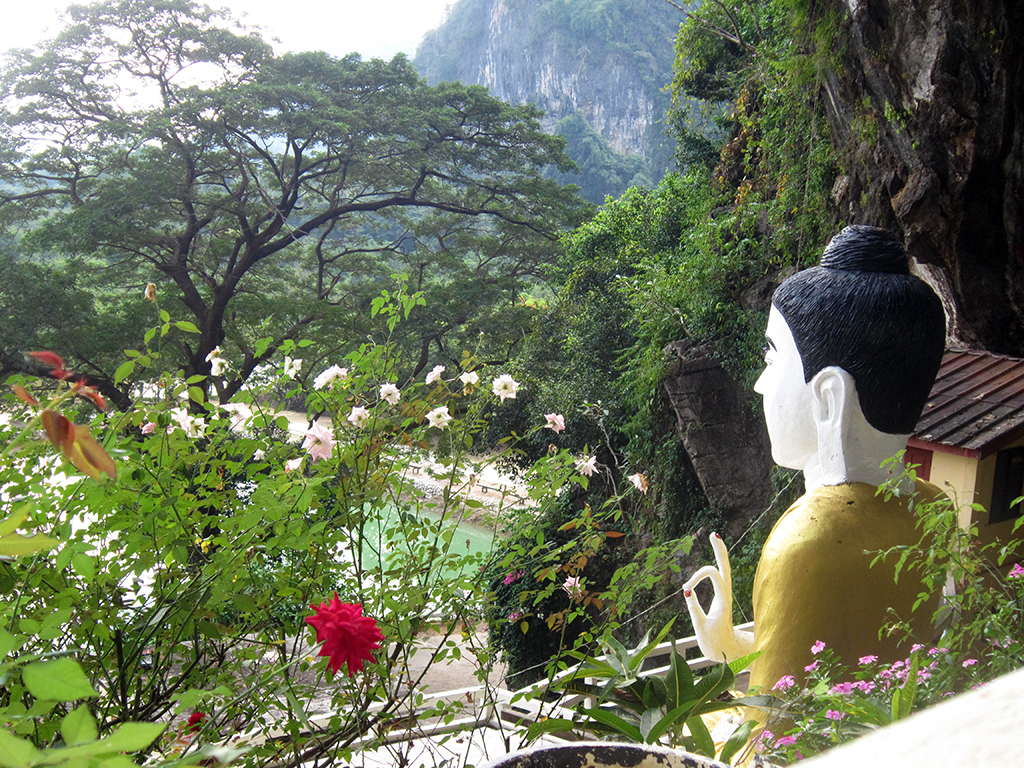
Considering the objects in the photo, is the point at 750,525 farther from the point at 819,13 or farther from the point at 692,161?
the point at 692,161

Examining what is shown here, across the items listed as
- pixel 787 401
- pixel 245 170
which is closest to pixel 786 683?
pixel 787 401

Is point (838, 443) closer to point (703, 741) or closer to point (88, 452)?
point (703, 741)

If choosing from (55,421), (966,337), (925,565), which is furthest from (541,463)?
(966,337)

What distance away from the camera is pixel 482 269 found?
10828mm

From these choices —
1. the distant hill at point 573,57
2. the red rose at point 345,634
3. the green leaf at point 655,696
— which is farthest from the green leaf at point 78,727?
the distant hill at point 573,57

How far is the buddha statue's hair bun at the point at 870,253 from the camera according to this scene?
1874 millimetres

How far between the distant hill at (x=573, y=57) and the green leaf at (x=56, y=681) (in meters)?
28.0

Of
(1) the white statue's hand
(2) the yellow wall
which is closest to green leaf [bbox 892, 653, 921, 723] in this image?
(1) the white statue's hand

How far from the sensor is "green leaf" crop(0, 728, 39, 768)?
0.37 m

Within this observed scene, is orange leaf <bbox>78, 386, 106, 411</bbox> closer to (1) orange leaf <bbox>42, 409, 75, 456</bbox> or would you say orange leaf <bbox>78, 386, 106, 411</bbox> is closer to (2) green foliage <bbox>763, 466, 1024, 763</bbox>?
(1) orange leaf <bbox>42, 409, 75, 456</bbox>

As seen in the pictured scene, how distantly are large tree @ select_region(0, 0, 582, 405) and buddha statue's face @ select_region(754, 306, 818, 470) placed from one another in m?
7.30

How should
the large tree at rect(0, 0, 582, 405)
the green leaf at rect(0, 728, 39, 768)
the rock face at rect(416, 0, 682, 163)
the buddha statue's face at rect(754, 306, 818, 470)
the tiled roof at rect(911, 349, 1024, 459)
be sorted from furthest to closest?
the rock face at rect(416, 0, 682, 163) → the large tree at rect(0, 0, 582, 405) → the tiled roof at rect(911, 349, 1024, 459) → the buddha statue's face at rect(754, 306, 818, 470) → the green leaf at rect(0, 728, 39, 768)

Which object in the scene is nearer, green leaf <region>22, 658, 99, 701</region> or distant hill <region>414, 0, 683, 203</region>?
green leaf <region>22, 658, 99, 701</region>

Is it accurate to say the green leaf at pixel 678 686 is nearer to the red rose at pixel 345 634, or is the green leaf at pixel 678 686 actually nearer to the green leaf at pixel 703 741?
the green leaf at pixel 703 741
